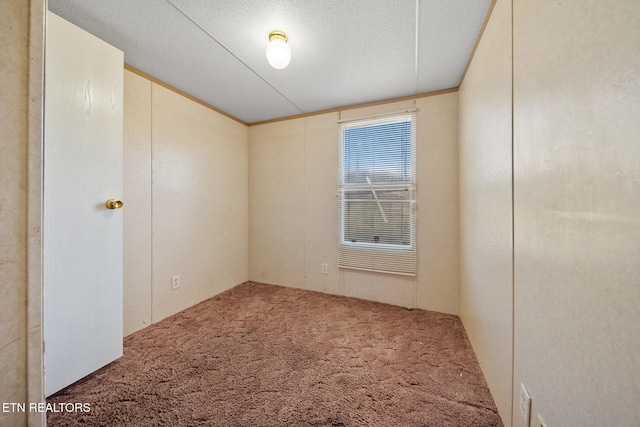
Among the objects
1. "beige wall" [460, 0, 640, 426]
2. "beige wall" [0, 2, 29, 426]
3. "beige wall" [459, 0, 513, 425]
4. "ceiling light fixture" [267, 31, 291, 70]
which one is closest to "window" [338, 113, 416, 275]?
"beige wall" [459, 0, 513, 425]

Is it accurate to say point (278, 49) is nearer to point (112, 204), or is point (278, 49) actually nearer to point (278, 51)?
point (278, 51)

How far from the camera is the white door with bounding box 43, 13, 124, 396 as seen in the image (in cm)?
121

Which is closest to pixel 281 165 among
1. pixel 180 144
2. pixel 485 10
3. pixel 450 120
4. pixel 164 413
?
pixel 180 144

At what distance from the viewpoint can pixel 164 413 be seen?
115 cm

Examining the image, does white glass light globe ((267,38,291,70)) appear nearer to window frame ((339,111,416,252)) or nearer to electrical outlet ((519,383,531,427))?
window frame ((339,111,416,252))

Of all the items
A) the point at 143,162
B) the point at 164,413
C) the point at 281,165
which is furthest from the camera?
the point at 281,165

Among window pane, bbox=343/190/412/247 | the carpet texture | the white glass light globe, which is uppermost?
the white glass light globe

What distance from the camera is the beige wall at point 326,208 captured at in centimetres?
220

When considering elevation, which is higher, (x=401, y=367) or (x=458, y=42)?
(x=458, y=42)

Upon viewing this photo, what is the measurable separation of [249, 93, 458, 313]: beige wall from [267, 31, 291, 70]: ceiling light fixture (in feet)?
4.08

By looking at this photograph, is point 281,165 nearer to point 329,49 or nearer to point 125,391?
point 329,49

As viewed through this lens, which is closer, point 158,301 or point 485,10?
point 485,10

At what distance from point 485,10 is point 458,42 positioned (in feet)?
0.85

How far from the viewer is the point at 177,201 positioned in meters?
2.25
